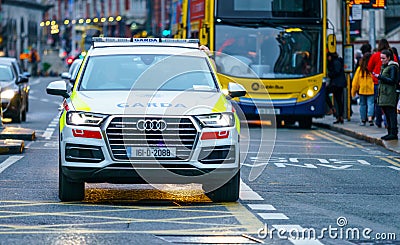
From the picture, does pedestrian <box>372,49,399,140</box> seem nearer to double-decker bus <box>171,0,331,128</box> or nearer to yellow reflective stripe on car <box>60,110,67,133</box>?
double-decker bus <box>171,0,331,128</box>

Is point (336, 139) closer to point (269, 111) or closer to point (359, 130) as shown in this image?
point (359, 130)

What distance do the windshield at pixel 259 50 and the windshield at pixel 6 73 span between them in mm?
5905

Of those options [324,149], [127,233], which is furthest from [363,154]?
[127,233]

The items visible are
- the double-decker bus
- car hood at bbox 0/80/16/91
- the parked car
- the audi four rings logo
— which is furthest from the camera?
car hood at bbox 0/80/16/91

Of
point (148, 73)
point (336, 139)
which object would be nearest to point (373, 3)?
point (336, 139)

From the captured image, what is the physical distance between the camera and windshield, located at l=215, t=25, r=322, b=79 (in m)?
28.3

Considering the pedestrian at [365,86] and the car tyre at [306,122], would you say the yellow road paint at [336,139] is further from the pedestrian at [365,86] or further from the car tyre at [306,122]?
the car tyre at [306,122]

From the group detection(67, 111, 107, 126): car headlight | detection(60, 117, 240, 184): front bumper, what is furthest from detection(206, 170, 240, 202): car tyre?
detection(67, 111, 107, 126): car headlight

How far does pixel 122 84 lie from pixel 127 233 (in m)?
3.33

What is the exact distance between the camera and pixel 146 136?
1184cm

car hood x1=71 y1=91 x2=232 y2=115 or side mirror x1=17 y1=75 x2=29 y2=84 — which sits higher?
car hood x1=71 y1=91 x2=232 y2=115

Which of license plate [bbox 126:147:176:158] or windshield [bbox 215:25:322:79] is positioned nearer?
license plate [bbox 126:147:176:158]

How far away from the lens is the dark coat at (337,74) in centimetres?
2931

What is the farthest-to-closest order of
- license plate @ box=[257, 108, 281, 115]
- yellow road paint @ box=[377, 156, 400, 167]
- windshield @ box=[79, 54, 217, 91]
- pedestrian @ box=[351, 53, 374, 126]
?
1. license plate @ box=[257, 108, 281, 115]
2. pedestrian @ box=[351, 53, 374, 126]
3. yellow road paint @ box=[377, 156, 400, 167]
4. windshield @ box=[79, 54, 217, 91]
